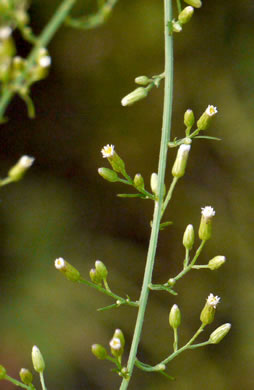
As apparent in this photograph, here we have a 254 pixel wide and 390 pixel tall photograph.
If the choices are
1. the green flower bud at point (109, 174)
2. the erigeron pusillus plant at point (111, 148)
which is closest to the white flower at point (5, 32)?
the erigeron pusillus plant at point (111, 148)

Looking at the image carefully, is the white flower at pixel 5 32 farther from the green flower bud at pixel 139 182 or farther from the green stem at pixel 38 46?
the green flower bud at pixel 139 182

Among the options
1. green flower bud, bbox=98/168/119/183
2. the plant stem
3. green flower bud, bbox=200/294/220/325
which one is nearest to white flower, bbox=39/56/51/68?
the plant stem

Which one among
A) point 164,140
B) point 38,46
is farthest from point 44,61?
point 164,140

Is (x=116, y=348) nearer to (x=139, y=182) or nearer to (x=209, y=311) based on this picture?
(x=209, y=311)

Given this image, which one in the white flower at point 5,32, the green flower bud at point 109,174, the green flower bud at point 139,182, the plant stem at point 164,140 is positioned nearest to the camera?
the white flower at point 5,32

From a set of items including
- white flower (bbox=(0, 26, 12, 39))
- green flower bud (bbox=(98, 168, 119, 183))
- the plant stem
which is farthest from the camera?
green flower bud (bbox=(98, 168, 119, 183))

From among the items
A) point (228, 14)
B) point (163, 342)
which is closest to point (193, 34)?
point (228, 14)

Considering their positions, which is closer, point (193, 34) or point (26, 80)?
point (26, 80)

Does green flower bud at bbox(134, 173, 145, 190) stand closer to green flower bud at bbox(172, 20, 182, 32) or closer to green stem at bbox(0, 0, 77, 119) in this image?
green flower bud at bbox(172, 20, 182, 32)

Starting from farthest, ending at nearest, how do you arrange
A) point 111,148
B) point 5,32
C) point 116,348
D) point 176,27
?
point 111,148 → point 116,348 → point 176,27 → point 5,32

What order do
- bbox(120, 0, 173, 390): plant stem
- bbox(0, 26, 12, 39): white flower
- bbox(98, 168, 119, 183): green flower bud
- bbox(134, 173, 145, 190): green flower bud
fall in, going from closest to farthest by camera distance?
1. bbox(0, 26, 12, 39): white flower
2. bbox(120, 0, 173, 390): plant stem
3. bbox(134, 173, 145, 190): green flower bud
4. bbox(98, 168, 119, 183): green flower bud

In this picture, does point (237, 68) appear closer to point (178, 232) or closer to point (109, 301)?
point (178, 232)
